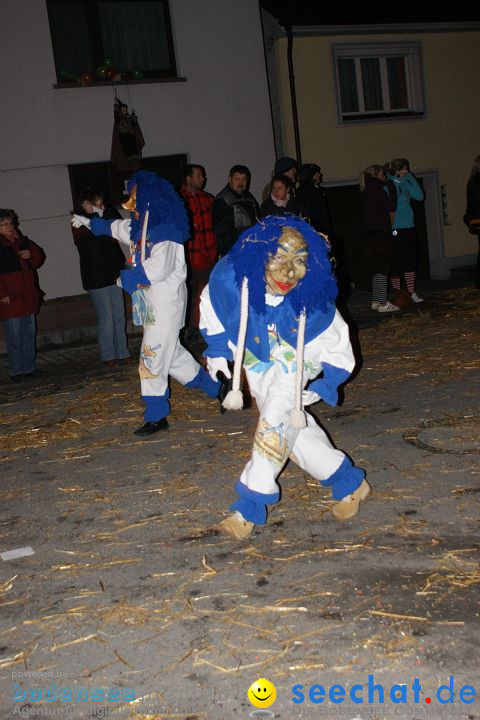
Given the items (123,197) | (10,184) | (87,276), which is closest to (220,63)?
(123,197)

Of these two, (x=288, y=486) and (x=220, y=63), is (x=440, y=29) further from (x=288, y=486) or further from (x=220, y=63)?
(x=288, y=486)

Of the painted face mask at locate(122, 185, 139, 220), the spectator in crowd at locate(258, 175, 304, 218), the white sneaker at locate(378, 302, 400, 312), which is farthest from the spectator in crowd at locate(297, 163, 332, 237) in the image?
the painted face mask at locate(122, 185, 139, 220)

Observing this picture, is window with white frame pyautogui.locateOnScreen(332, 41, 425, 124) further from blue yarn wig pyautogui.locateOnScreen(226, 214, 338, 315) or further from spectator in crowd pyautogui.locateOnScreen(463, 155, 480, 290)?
blue yarn wig pyautogui.locateOnScreen(226, 214, 338, 315)

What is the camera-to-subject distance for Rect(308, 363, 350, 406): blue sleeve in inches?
169

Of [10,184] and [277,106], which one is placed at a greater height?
[277,106]

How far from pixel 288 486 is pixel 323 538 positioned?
81 centimetres

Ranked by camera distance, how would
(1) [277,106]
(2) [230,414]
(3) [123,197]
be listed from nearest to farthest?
(2) [230,414], (3) [123,197], (1) [277,106]

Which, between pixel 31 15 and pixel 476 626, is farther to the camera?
pixel 31 15

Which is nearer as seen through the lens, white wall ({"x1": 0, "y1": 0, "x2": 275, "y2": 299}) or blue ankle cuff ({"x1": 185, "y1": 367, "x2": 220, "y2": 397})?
blue ankle cuff ({"x1": 185, "y1": 367, "x2": 220, "y2": 397})

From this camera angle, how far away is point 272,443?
4.17 metres

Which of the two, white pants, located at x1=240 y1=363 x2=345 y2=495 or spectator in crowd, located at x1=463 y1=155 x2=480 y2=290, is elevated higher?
spectator in crowd, located at x1=463 y1=155 x2=480 y2=290

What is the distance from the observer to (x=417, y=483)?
195 inches

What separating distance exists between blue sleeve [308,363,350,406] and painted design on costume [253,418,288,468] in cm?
31

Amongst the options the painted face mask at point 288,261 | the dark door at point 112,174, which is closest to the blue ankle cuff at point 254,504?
the painted face mask at point 288,261
